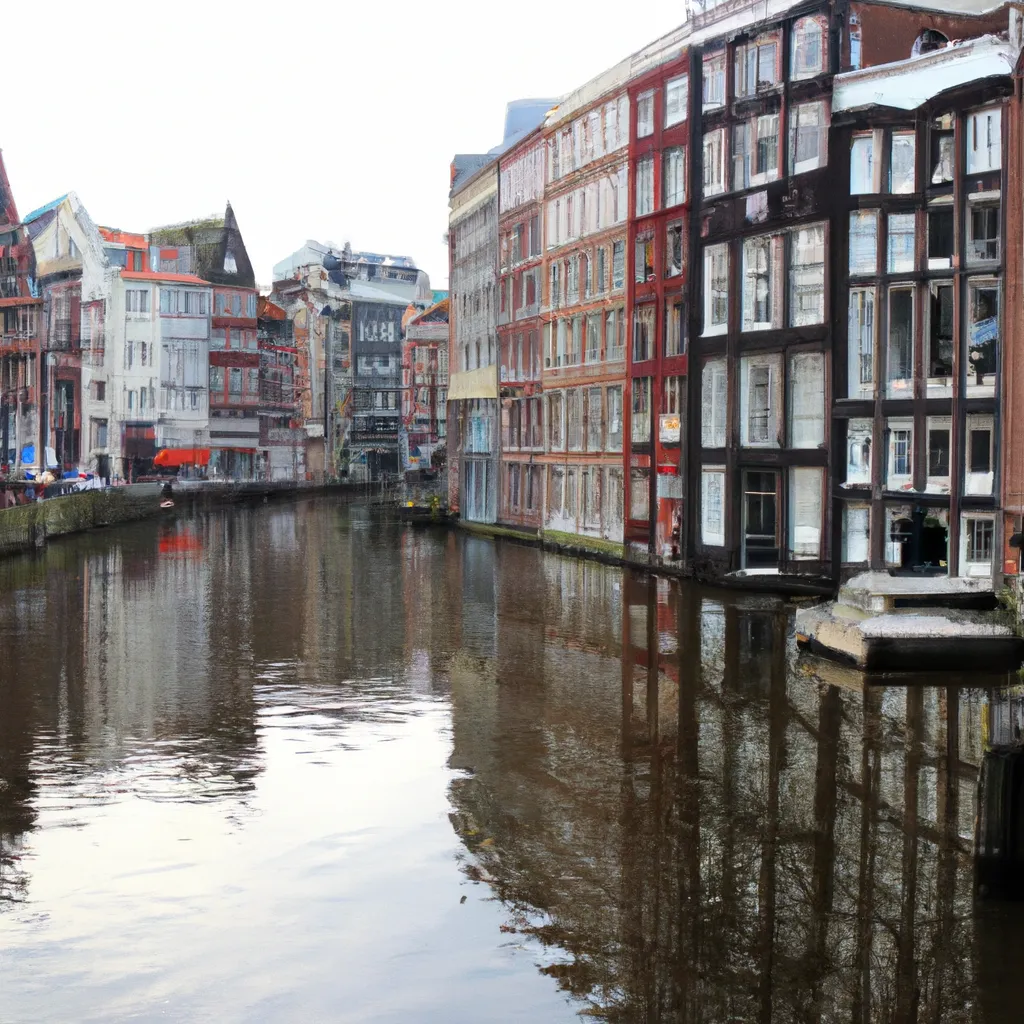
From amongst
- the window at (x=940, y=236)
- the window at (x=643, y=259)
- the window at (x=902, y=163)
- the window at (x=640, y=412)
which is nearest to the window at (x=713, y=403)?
the window at (x=640, y=412)

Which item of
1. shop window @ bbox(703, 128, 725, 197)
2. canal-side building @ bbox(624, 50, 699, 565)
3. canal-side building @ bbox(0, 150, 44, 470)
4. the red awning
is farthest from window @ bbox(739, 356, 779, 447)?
canal-side building @ bbox(0, 150, 44, 470)

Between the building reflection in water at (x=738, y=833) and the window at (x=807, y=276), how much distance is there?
17.1 metres

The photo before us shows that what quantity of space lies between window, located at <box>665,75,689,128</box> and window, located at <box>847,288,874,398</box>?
40.2 ft

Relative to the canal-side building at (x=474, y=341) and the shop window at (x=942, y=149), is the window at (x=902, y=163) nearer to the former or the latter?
the shop window at (x=942, y=149)

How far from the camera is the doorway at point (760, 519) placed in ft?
140

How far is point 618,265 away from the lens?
5491 centimetres

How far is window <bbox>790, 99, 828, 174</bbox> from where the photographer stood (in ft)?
132

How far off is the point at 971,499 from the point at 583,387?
25.0 meters

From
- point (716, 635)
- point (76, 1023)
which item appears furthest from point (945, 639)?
point (76, 1023)

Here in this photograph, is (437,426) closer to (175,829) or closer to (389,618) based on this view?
(389,618)

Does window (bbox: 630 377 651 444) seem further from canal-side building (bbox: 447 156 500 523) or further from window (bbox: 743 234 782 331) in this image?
canal-side building (bbox: 447 156 500 523)

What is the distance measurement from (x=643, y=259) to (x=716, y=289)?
6490mm

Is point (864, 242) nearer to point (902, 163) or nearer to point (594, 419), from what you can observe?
point (902, 163)

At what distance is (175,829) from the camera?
14867 mm
